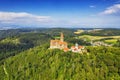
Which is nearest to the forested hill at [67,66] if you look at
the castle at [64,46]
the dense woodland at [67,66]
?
the dense woodland at [67,66]

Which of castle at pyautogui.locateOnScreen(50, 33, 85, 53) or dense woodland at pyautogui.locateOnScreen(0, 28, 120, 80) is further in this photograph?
castle at pyautogui.locateOnScreen(50, 33, 85, 53)

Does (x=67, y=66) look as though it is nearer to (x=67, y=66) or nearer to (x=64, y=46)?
(x=67, y=66)

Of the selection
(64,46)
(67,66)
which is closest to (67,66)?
(67,66)

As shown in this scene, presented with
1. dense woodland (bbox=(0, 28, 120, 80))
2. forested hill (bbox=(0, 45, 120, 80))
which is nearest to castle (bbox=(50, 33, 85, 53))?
dense woodland (bbox=(0, 28, 120, 80))

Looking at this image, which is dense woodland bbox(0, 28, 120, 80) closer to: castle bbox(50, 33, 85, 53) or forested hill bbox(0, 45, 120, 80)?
forested hill bbox(0, 45, 120, 80)

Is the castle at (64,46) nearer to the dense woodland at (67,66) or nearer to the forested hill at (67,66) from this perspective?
the dense woodland at (67,66)

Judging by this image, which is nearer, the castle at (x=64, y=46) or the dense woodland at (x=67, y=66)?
A: the dense woodland at (x=67, y=66)

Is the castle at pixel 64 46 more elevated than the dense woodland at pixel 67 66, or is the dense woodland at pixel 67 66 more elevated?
the castle at pixel 64 46

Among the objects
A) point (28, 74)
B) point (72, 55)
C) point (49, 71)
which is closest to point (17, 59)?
point (28, 74)
